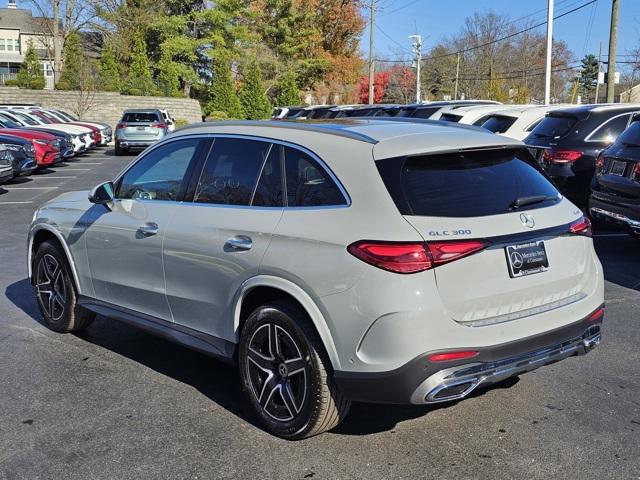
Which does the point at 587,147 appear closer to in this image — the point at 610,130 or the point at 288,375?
the point at 610,130

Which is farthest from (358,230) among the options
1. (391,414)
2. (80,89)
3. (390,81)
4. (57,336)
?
(390,81)

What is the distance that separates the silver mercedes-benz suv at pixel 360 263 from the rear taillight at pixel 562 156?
19.7 feet

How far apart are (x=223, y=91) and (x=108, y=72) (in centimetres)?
717

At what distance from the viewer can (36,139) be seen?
806 inches

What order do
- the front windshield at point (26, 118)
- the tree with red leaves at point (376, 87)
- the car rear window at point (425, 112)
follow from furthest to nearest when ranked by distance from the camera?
the tree with red leaves at point (376, 87) < the front windshield at point (26, 118) < the car rear window at point (425, 112)

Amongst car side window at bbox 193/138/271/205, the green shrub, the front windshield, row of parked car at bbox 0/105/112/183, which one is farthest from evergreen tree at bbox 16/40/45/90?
car side window at bbox 193/138/271/205

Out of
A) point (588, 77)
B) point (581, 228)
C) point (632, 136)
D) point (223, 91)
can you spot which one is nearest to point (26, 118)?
point (223, 91)

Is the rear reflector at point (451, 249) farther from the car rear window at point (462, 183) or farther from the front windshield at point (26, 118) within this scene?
the front windshield at point (26, 118)

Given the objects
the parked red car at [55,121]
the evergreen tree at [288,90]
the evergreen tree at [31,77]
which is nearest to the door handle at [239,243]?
the parked red car at [55,121]

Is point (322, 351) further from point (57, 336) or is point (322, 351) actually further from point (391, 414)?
point (57, 336)

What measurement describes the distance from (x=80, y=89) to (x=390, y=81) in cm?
4478

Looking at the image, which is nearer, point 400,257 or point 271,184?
point 400,257

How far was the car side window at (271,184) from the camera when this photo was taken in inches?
163

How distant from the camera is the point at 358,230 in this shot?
3.58 m
